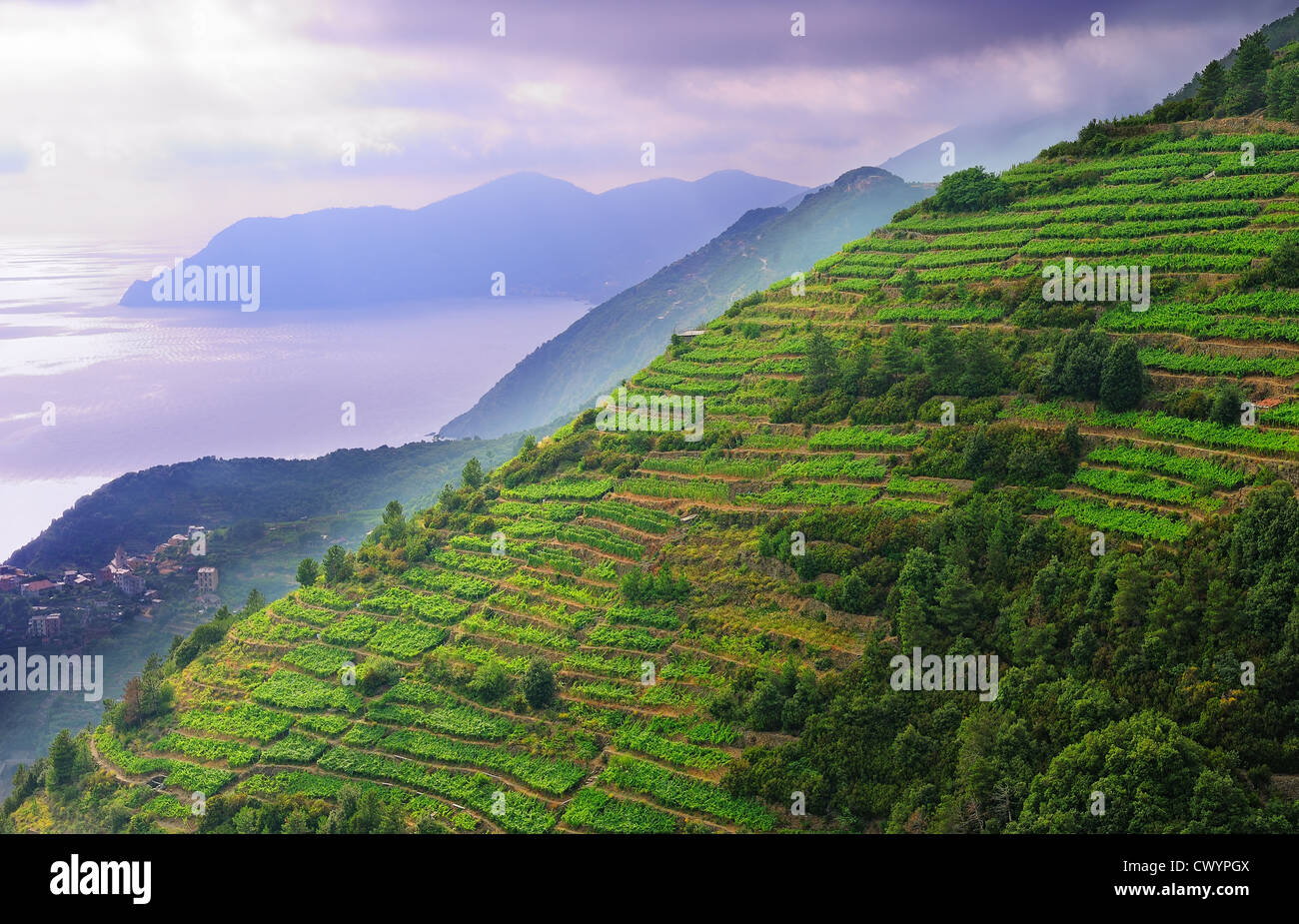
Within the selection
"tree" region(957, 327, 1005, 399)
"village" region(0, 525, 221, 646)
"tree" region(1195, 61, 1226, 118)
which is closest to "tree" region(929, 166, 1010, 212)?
"tree" region(1195, 61, 1226, 118)

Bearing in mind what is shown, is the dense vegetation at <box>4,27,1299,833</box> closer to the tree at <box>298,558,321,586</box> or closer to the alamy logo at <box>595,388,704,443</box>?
the tree at <box>298,558,321,586</box>

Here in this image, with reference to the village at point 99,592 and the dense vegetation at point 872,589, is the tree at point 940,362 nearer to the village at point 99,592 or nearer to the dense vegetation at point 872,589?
the dense vegetation at point 872,589

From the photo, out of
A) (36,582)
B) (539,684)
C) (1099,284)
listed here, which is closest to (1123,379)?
(1099,284)

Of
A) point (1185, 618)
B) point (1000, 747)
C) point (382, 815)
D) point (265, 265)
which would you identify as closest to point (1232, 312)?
point (1185, 618)

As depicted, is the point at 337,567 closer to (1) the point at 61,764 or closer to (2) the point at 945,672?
(1) the point at 61,764

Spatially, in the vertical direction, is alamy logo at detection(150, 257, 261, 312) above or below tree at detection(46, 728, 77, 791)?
above
